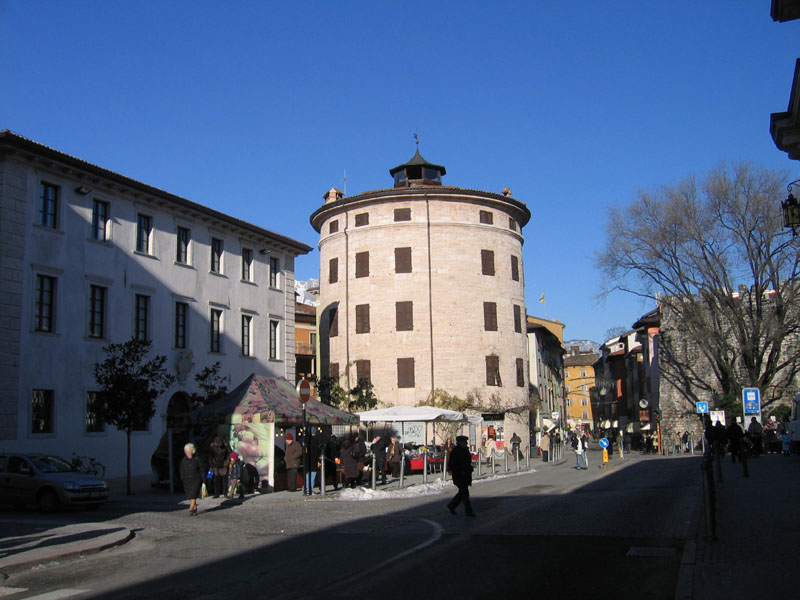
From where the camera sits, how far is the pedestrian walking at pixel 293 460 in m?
21.7

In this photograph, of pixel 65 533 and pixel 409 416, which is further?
pixel 409 416

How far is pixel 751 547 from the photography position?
10125 mm

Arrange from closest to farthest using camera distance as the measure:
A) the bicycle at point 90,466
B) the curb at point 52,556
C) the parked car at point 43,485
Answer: the curb at point 52,556 → the parked car at point 43,485 → the bicycle at point 90,466

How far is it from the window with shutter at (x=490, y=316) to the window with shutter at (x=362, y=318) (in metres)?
6.55

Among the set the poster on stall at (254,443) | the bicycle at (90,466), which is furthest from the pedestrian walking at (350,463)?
the bicycle at (90,466)

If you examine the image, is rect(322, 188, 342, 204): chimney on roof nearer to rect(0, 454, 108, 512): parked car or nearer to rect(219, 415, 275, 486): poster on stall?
rect(219, 415, 275, 486): poster on stall

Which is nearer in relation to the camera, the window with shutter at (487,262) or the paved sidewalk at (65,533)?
the paved sidewalk at (65,533)

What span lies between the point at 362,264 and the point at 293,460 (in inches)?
956

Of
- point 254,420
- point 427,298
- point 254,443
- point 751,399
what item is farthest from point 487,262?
point 254,420

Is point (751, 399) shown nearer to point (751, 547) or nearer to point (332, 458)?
point (332, 458)

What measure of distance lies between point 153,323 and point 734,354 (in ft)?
88.1

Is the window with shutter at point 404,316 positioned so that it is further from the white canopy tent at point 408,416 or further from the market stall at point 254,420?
the market stall at point 254,420

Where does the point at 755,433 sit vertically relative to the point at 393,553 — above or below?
above

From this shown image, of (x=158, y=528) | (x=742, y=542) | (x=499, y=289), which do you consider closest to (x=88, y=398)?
(x=158, y=528)
